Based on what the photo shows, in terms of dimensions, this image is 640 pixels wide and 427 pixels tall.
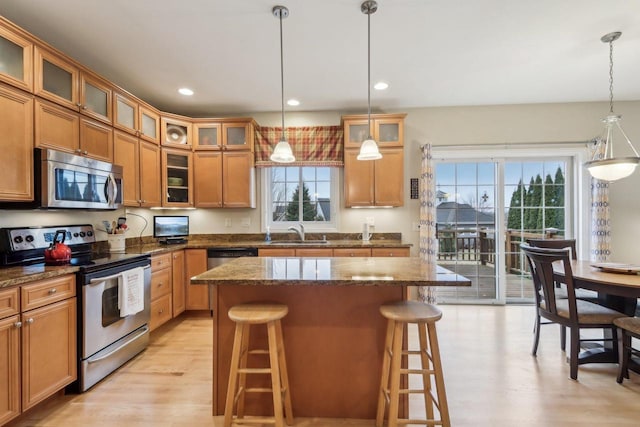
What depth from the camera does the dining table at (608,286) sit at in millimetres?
2088

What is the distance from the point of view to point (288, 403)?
5.83ft

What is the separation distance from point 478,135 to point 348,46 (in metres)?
2.37

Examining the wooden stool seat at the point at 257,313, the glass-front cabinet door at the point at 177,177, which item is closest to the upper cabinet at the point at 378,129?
the glass-front cabinet door at the point at 177,177

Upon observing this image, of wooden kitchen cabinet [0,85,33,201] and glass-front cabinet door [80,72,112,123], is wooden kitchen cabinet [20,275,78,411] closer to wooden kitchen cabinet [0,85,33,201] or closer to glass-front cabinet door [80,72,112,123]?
wooden kitchen cabinet [0,85,33,201]

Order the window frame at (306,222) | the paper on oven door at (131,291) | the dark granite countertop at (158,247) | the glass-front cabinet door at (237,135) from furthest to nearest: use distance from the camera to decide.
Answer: the window frame at (306,222) → the glass-front cabinet door at (237,135) → the paper on oven door at (131,291) → the dark granite countertop at (158,247)

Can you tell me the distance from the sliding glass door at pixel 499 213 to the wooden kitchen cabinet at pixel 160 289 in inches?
133

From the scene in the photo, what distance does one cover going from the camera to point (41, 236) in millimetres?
2418

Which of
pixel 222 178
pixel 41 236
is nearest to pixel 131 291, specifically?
pixel 41 236

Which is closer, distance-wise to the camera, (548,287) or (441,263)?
(548,287)

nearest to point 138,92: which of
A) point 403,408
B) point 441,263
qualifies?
point 403,408

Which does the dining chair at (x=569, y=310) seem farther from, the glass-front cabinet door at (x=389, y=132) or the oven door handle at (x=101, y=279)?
the oven door handle at (x=101, y=279)

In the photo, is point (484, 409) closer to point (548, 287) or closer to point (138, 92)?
point (548, 287)

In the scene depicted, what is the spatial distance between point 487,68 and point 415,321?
274 centimetres

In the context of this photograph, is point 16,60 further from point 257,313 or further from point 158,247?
point 257,313
